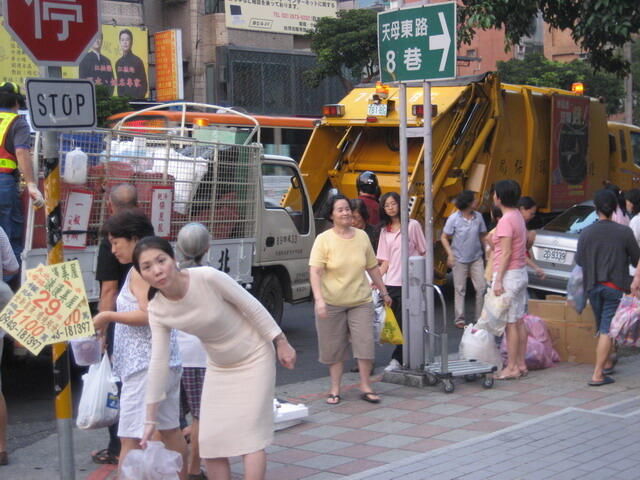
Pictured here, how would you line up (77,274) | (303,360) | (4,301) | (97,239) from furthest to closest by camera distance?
(303,360) → (97,239) → (4,301) → (77,274)

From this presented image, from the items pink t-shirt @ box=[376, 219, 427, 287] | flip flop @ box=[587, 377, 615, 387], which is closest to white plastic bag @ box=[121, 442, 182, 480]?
pink t-shirt @ box=[376, 219, 427, 287]

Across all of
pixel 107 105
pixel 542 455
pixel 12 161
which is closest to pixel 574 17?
pixel 12 161

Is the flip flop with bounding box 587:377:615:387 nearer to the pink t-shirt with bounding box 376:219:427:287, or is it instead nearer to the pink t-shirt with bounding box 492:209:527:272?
the pink t-shirt with bounding box 492:209:527:272

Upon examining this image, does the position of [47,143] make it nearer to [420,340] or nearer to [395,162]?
[420,340]

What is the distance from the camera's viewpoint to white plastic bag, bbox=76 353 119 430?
5152 mm

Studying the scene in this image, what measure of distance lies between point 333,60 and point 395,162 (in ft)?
62.3

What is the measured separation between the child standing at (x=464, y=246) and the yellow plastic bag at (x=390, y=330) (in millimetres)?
3529

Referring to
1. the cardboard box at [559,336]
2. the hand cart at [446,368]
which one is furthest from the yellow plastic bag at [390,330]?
the cardboard box at [559,336]

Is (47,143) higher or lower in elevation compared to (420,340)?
higher

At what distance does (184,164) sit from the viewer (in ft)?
28.0

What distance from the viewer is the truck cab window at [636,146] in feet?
54.6

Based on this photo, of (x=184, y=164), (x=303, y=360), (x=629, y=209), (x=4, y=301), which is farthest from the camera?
(x=629, y=209)

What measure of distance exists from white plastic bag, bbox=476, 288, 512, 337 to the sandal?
364 centimetres

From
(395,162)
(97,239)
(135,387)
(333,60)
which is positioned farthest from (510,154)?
(333,60)
